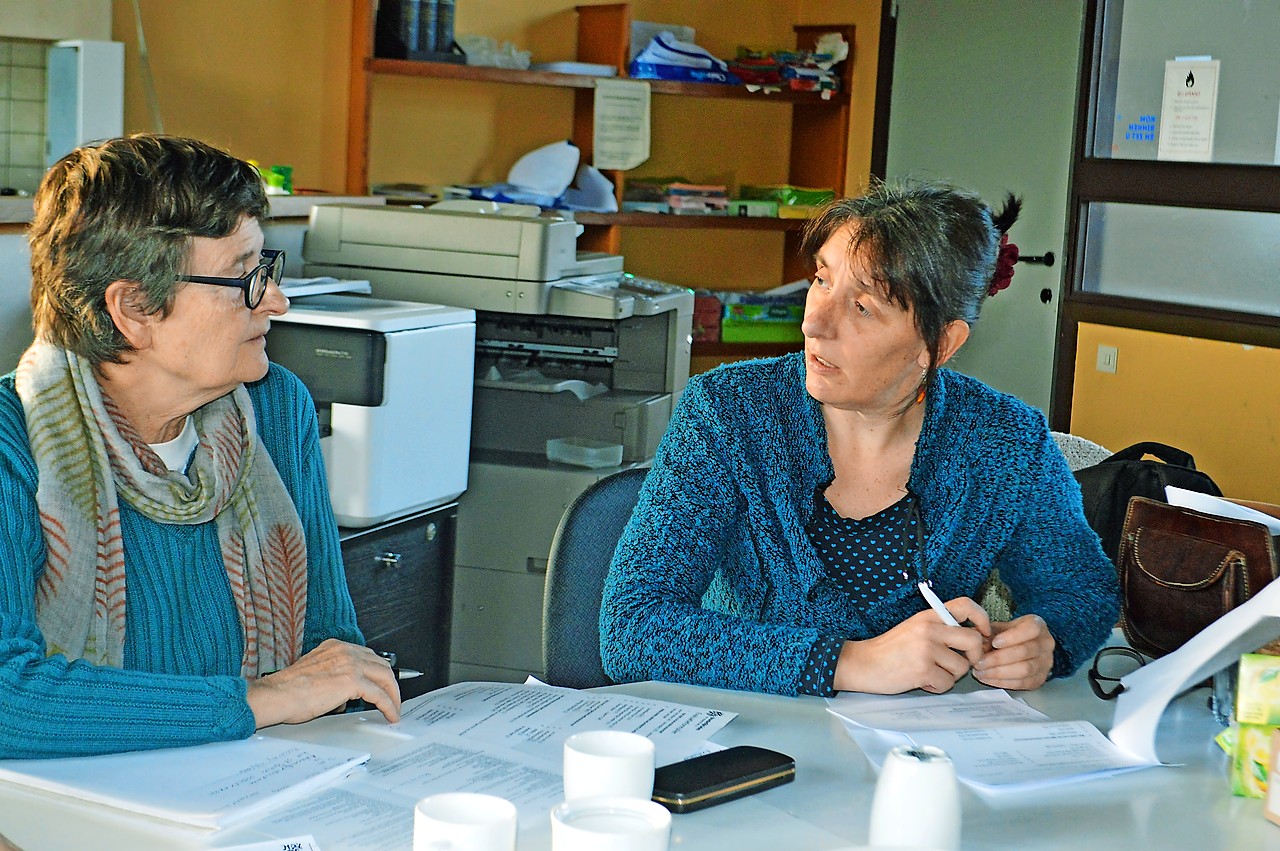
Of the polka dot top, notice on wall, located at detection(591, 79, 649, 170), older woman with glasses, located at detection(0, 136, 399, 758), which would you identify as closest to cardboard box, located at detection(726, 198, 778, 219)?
notice on wall, located at detection(591, 79, 649, 170)

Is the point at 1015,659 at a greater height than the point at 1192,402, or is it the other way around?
the point at 1192,402

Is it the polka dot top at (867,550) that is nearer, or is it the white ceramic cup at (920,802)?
the white ceramic cup at (920,802)

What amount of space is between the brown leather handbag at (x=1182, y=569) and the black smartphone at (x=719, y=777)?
59 centimetres

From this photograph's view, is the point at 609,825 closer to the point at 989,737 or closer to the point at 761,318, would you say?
the point at 989,737

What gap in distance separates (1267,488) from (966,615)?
8.23ft

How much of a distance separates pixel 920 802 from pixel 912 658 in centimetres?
46

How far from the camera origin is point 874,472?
1.75 m

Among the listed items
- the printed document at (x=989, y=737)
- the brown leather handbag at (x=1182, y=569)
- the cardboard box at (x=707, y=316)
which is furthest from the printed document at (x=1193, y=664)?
the cardboard box at (x=707, y=316)

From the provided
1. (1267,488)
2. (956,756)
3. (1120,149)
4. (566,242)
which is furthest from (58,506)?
(1120,149)

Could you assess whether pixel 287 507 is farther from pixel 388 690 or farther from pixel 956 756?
pixel 956 756

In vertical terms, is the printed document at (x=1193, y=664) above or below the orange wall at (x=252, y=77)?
below

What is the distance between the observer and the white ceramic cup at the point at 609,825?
2.61 ft

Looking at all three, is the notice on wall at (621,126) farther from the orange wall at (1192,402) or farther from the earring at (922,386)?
the earring at (922,386)

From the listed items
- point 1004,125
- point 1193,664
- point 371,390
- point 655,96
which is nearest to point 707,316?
point 655,96
